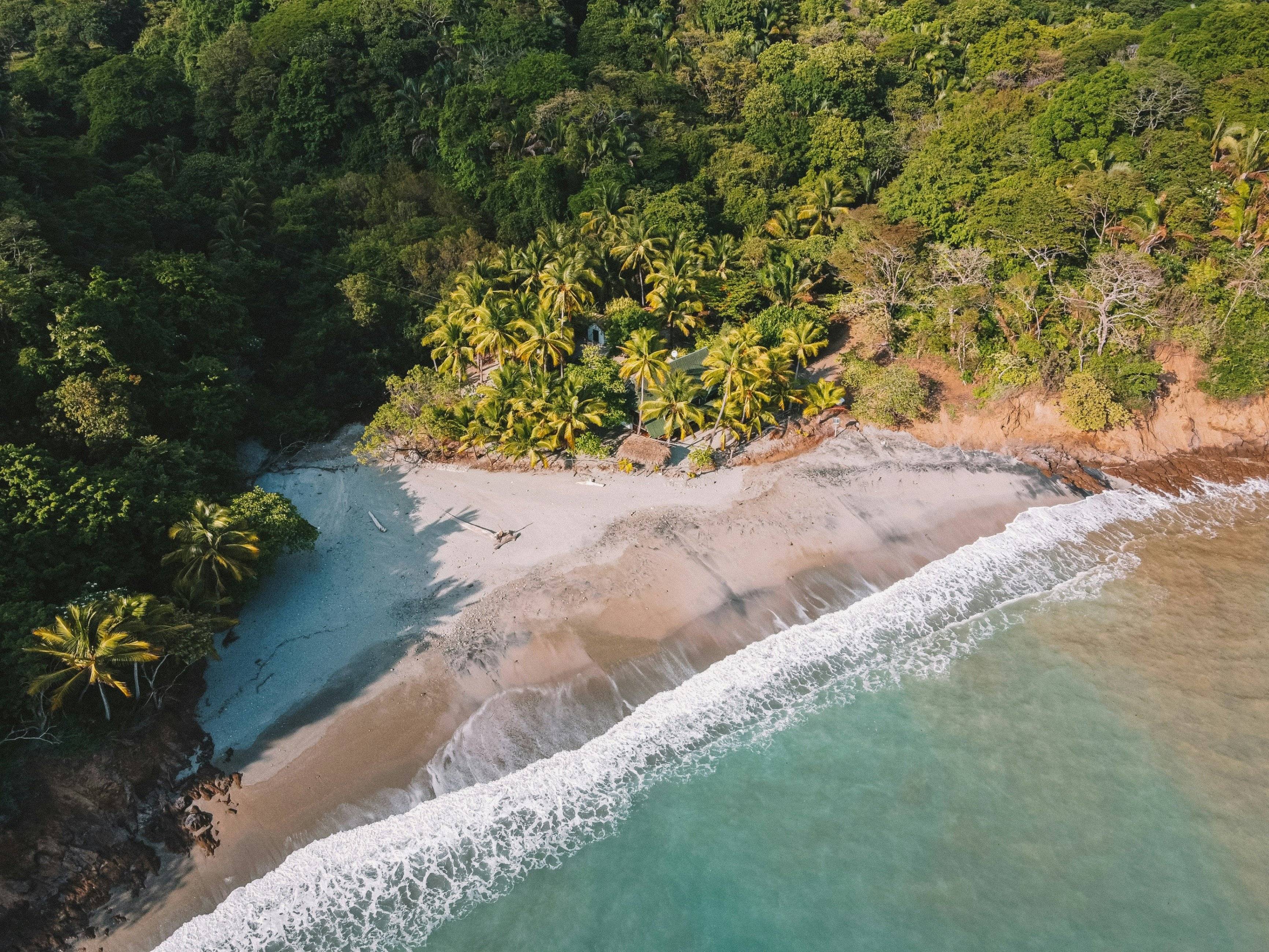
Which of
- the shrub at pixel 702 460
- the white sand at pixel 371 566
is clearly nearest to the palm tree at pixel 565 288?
the white sand at pixel 371 566

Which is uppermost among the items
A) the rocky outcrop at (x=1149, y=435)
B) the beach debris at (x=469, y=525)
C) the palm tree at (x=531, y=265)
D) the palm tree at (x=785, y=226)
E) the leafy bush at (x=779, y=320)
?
the palm tree at (x=531, y=265)

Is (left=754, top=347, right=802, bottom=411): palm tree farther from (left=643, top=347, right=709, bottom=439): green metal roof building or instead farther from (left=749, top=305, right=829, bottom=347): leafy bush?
(left=643, top=347, right=709, bottom=439): green metal roof building

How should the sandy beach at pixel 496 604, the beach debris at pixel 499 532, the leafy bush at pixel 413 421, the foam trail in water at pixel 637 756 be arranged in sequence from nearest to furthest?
1. the foam trail in water at pixel 637 756
2. the sandy beach at pixel 496 604
3. the beach debris at pixel 499 532
4. the leafy bush at pixel 413 421

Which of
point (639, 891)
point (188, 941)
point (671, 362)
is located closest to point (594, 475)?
point (671, 362)

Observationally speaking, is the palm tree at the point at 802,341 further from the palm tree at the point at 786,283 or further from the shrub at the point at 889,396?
the palm tree at the point at 786,283

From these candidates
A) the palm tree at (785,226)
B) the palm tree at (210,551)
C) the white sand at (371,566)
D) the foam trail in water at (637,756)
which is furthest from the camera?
the palm tree at (785,226)

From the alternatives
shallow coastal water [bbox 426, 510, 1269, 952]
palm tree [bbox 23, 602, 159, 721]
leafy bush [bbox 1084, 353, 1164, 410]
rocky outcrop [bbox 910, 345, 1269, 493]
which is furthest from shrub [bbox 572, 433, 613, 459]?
leafy bush [bbox 1084, 353, 1164, 410]

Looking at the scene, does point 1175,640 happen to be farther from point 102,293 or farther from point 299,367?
point 102,293
